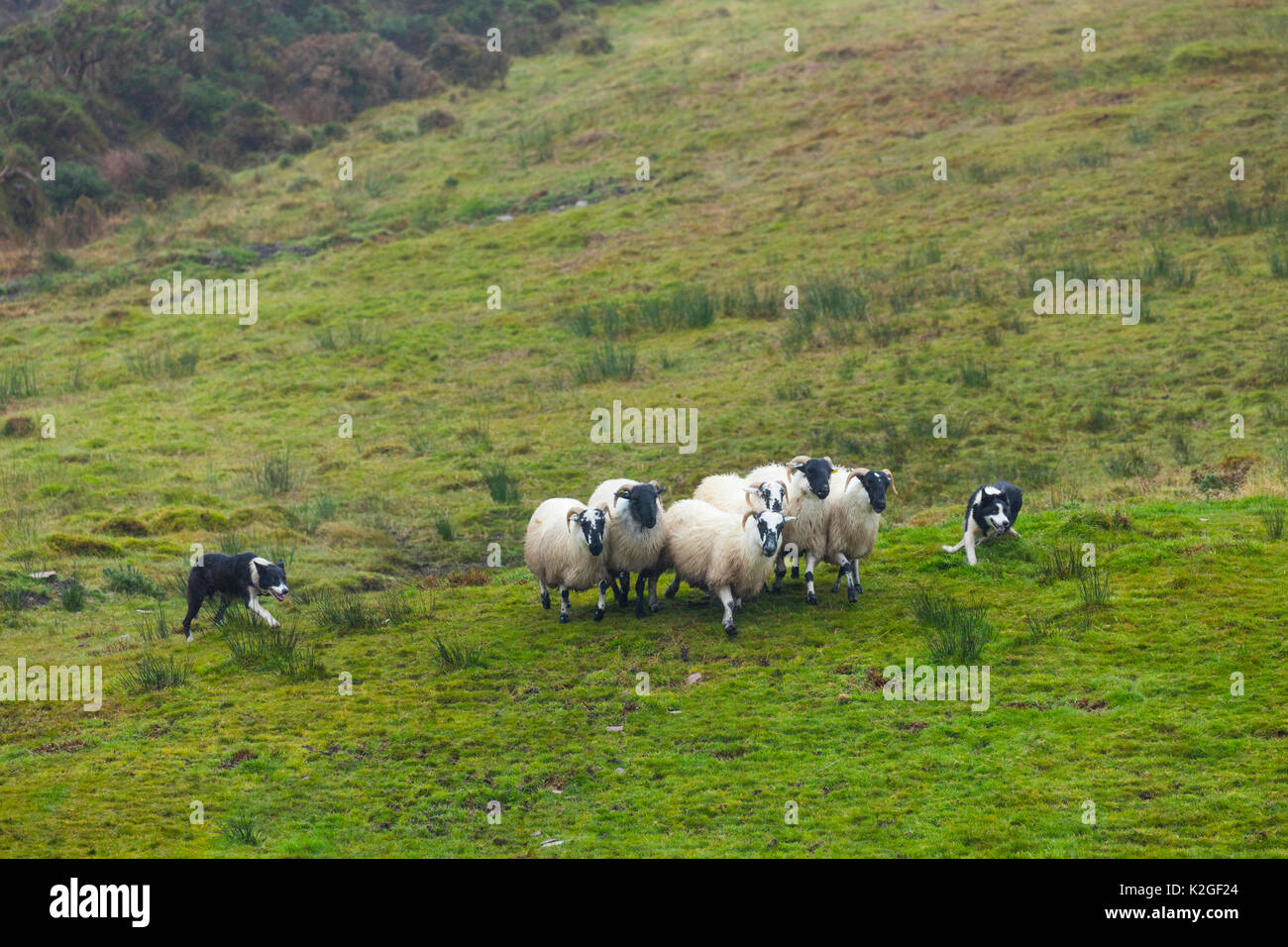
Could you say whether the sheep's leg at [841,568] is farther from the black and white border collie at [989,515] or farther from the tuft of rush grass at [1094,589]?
the tuft of rush grass at [1094,589]

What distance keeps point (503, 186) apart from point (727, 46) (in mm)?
14919

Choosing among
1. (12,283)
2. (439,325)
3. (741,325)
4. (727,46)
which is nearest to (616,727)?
(741,325)

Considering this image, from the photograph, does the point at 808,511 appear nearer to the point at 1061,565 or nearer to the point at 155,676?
the point at 1061,565

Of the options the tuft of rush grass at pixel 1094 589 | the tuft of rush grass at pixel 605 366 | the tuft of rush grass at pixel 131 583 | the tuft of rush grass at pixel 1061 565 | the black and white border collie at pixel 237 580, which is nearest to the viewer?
the tuft of rush grass at pixel 1094 589

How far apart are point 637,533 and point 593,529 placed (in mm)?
563

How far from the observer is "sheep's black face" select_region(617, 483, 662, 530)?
45.0 ft

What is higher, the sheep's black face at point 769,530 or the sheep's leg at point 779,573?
the sheep's black face at point 769,530

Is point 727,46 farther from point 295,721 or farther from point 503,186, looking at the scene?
point 295,721

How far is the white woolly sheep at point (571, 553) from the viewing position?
541 inches

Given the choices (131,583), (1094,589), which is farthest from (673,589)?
(131,583)

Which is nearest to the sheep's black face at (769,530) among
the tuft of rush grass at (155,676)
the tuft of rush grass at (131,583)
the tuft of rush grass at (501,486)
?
the tuft of rush grass at (155,676)

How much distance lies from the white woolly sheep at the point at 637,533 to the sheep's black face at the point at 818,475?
1.70m

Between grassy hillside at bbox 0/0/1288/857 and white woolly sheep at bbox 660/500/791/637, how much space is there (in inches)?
19.8

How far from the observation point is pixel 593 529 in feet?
44.7
